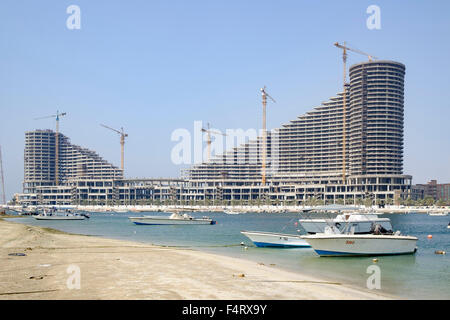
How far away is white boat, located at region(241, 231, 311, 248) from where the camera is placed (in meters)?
43.7

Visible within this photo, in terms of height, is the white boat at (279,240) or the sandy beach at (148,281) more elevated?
the sandy beach at (148,281)

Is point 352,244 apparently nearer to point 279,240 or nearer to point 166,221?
point 279,240

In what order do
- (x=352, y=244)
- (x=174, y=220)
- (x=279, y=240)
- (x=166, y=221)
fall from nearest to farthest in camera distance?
(x=352, y=244) < (x=279, y=240) < (x=174, y=220) < (x=166, y=221)

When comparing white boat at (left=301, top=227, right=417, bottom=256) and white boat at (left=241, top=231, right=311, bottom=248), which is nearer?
white boat at (left=301, top=227, right=417, bottom=256)

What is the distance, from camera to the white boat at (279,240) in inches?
1720

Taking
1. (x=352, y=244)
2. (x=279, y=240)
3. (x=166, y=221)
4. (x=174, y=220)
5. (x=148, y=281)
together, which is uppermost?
(x=148, y=281)

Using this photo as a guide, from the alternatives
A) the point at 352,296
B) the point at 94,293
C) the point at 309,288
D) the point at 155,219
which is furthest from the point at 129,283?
the point at 155,219

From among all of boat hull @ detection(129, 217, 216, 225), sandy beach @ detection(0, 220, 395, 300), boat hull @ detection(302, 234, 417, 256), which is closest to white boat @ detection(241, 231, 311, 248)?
boat hull @ detection(302, 234, 417, 256)

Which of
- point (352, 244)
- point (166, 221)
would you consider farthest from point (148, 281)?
point (166, 221)

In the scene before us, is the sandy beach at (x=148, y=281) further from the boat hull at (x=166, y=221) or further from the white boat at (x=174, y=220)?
the boat hull at (x=166, y=221)

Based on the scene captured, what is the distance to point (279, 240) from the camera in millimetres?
44469

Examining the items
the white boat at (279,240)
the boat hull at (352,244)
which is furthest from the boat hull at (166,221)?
the boat hull at (352,244)

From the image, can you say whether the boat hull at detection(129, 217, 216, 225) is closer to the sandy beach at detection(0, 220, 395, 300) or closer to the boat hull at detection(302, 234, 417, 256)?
the boat hull at detection(302, 234, 417, 256)
